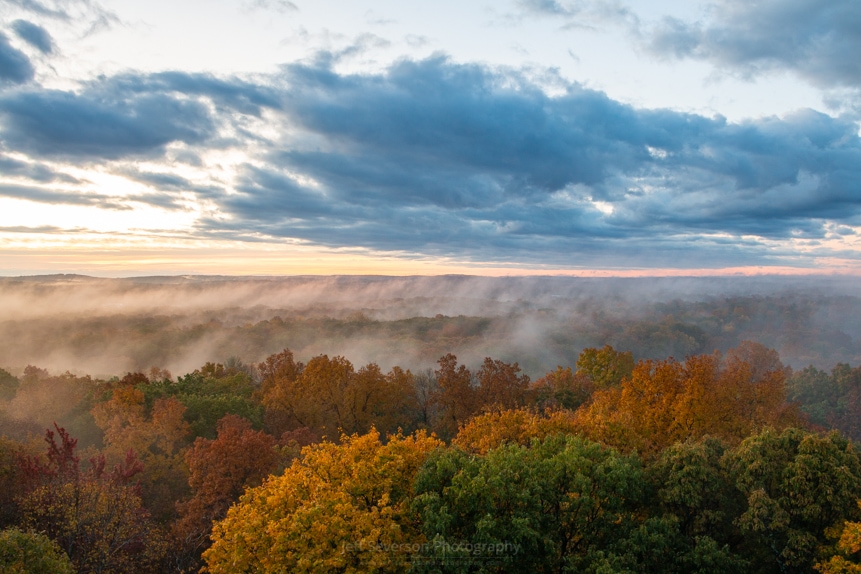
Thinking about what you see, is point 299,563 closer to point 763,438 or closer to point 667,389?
point 763,438

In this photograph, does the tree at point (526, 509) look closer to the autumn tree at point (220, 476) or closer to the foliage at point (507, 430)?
the foliage at point (507, 430)

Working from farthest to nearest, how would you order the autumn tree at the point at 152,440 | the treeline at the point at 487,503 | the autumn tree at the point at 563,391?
the autumn tree at the point at 563,391, the autumn tree at the point at 152,440, the treeline at the point at 487,503

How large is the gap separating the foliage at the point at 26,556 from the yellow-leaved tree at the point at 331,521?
608 centimetres

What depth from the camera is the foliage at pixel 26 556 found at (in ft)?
67.9

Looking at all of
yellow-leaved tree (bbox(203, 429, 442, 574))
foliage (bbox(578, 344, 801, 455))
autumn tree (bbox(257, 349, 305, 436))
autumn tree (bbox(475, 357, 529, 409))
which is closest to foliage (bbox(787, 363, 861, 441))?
foliage (bbox(578, 344, 801, 455))

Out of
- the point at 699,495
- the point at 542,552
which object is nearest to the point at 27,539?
the point at 542,552

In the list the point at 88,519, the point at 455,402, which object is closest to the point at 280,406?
the point at 455,402

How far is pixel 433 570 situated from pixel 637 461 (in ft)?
46.8

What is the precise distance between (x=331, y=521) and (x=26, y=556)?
41.7 feet

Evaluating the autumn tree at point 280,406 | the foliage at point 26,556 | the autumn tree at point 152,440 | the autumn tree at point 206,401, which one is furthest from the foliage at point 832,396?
the foliage at point 26,556

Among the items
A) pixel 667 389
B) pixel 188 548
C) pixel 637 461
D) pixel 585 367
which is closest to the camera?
pixel 637 461

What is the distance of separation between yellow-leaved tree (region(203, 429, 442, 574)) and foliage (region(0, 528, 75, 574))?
19.9ft

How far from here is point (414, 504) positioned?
23.8 m

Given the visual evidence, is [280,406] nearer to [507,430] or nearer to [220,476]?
[220,476]
